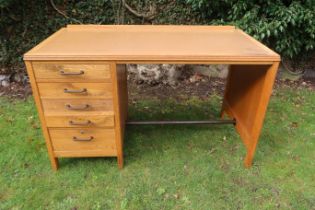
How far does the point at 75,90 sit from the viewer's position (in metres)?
1.61

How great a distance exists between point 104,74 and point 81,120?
382mm

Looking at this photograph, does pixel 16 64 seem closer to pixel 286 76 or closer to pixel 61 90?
pixel 61 90

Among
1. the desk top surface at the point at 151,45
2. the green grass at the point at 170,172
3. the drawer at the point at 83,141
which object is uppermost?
the desk top surface at the point at 151,45

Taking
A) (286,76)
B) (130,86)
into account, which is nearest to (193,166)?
(130,86)

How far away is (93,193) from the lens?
1786 mm

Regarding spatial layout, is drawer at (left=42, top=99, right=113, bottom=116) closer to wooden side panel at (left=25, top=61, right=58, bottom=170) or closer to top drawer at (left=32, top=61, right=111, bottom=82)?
wooden side panel at (left=25, top=61, right=58, bottom=170)

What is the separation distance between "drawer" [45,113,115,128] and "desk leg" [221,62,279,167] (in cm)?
103

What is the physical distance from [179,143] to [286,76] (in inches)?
91.7

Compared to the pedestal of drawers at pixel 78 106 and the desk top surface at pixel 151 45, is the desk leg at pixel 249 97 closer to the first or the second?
the desk top surface at pixel 151 45

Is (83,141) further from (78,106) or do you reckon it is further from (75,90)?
(75,90)

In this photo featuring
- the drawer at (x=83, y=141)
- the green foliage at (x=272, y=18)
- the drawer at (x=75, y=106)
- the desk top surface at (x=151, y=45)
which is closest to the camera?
the desk top surface at (x=151, y=45)

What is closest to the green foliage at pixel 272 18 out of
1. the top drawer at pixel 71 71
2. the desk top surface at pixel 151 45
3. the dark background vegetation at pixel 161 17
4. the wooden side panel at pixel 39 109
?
the dark background vegetation at pixel 161 17

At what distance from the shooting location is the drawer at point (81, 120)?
1703mm

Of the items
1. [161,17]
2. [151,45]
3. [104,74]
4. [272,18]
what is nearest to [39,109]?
[104,74]
